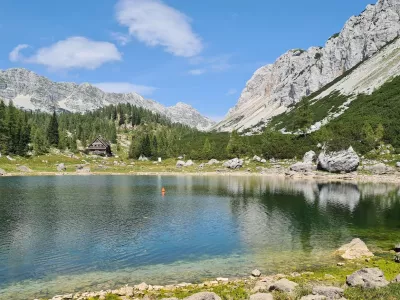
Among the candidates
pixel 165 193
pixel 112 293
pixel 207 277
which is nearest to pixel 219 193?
pixel 165 193

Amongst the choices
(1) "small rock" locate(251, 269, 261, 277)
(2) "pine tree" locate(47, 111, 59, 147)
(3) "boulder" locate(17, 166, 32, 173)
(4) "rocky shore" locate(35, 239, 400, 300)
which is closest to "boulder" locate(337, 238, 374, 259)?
(4) "rocky shore" locate(35, 239, 400, 300)

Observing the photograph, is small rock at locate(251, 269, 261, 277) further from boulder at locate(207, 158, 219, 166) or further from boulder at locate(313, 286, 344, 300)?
boulder at locate(207, 158, 219, 166)

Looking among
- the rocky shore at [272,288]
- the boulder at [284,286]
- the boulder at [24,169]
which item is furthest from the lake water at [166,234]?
the boulder at [24,169]

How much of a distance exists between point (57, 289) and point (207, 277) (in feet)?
39.2

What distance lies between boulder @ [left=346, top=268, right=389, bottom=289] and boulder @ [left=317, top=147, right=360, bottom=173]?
369 ft

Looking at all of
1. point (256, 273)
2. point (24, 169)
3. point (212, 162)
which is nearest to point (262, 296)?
point (256, 273)

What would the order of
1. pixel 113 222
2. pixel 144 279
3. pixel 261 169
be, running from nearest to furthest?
1. pixel 144 279
2. pixel 113 222
3. pixel 261 169

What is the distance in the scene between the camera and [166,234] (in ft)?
149

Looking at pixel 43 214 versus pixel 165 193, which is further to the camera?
pixel 165 193

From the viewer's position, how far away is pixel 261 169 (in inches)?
5984

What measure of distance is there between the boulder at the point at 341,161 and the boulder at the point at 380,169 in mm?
5155

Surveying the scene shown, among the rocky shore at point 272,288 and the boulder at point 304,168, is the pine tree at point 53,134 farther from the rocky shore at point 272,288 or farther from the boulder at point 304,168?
the rocky shore at point 272,288

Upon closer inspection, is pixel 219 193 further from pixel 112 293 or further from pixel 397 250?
pixel 112 293

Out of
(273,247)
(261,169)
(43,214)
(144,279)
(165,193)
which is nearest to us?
(144,279)
